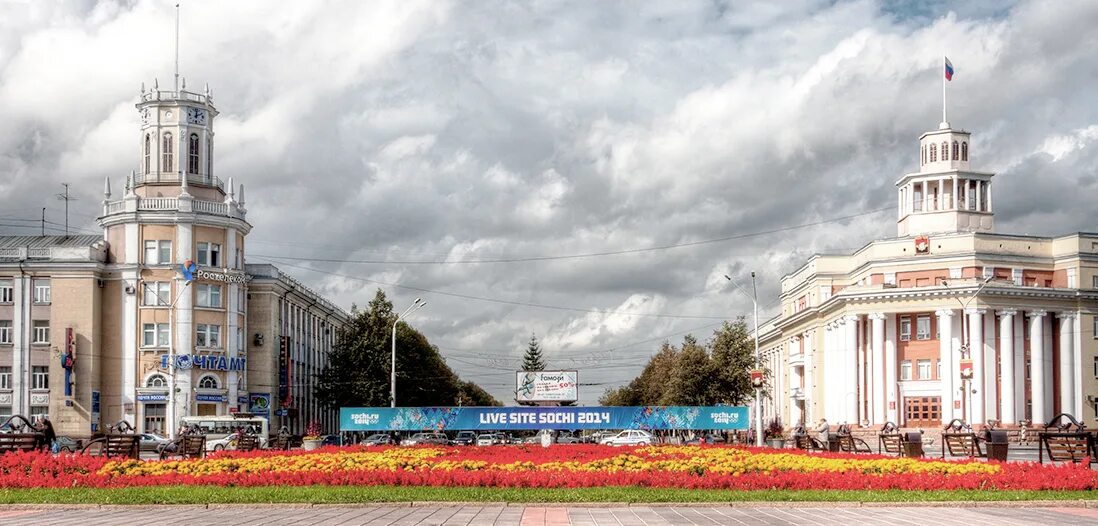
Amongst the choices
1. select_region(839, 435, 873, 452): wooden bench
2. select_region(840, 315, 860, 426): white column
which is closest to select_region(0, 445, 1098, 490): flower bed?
select_region(839, 435, 873, 452): wooden bench

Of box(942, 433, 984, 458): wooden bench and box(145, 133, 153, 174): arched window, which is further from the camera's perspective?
box(145, 133, 153, 174): arched window

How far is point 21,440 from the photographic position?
29562 mm

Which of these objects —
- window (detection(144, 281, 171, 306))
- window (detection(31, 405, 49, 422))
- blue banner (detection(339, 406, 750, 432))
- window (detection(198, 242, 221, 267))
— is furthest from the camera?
window (detection(198, 242, 221, 267))

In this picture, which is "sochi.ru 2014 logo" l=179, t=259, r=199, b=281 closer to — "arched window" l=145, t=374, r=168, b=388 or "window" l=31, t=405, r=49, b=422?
"arched window" l=145, t=374, r=168, b=388

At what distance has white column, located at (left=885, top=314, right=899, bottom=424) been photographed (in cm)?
8706

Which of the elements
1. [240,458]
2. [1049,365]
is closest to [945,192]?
[1049,365]

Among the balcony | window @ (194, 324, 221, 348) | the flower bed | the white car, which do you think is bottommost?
the white car

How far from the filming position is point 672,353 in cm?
11044

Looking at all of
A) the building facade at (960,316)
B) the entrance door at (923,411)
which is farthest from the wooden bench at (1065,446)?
the entrance door at (923,411)

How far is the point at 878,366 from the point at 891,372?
104 centimetres

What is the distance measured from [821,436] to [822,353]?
202 ft

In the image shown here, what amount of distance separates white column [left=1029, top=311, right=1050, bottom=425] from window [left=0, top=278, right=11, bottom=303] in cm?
6925

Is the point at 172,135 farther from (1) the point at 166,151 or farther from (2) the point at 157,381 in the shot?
(2) the point at 157,381

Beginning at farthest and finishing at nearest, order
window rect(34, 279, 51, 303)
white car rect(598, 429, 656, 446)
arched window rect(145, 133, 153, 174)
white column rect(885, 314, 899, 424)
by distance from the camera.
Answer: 1. white column rect(885, 314, 899, 424)
2. arched window rect(145, 133, 153, 174)
3. window rect(34, 279, 51, 303)
4. white car rect(598, 429, 656, 446)
